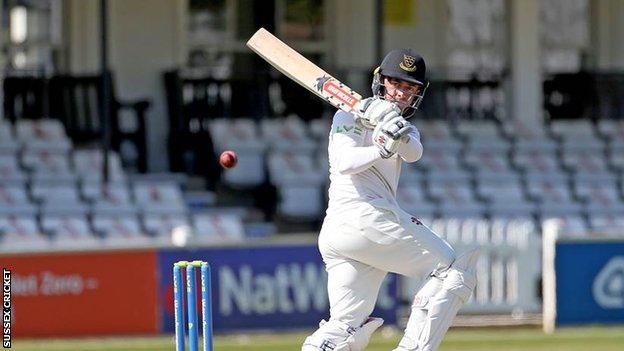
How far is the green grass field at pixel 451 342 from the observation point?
1216 cm

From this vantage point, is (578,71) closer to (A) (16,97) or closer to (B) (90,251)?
(A) (16,97)

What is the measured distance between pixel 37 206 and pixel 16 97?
6.55 ft

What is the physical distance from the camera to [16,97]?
16.8 meters

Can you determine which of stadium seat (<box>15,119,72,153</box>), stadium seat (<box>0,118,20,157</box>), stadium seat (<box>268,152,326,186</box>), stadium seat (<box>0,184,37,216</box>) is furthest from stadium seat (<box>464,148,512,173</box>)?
stadium seat (<box>0,184,37,216</box>)

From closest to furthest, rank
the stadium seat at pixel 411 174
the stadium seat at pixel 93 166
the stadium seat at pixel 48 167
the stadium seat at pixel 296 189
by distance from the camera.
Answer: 1. the stadium seat at pixel 48 167
2. the stadium seat at pixel 93 166
3. the stadium seat at pixel 296 189
4. the stadium seat at pixel 411 174

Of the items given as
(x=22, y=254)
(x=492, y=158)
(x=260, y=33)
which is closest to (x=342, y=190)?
(x=260, y=33)

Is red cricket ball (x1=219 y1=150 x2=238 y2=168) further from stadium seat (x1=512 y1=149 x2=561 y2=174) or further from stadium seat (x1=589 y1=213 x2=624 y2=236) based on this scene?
stadium seat (x1=512 y1=149 x2=561 y2=174)

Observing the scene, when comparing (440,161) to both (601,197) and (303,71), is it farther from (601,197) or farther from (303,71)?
(303,71)

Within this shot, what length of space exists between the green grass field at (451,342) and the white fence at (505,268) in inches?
19.3

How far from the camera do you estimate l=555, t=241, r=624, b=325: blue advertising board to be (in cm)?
1416

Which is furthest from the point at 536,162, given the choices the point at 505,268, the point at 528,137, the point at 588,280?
the point at 588,280

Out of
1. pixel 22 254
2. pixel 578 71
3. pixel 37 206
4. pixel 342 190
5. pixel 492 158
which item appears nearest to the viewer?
pixel 342 190

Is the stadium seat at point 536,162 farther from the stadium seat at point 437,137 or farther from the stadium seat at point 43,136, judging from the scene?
the stadium seat at point 43,136

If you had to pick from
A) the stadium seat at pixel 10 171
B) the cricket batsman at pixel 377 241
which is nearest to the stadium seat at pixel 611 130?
the stadium seat at pixel 10 171
